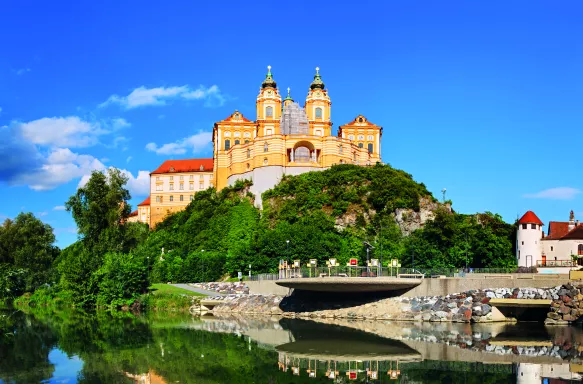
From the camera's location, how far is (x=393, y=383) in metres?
25.7

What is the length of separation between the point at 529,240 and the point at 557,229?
27.0 ft

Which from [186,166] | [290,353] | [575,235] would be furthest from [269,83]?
[290,353]

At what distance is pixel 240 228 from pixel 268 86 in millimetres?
29387

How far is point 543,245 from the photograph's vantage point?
73.4 meters

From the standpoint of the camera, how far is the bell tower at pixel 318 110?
104 metres

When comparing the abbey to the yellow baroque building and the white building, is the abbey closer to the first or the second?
the yellow baroque building

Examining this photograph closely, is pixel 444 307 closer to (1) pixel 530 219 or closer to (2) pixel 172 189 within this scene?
(1) pixel 530 219

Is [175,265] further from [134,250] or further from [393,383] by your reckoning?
[393,383]

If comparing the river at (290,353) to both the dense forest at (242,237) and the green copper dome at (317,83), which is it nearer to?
the dense forest at (242,237)

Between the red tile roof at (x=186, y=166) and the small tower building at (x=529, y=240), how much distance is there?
63036 mm

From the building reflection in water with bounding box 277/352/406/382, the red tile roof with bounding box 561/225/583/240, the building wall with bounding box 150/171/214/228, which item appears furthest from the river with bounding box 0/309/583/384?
the building wall with bounding box 150/171/214/228

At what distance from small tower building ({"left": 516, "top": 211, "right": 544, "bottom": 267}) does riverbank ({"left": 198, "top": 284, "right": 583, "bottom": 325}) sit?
76.8 ft

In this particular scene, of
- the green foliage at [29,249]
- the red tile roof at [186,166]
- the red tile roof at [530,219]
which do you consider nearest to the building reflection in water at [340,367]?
the red tile roof at [530,219]

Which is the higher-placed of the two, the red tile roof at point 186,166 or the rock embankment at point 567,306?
the red tile roof at point 186,166
